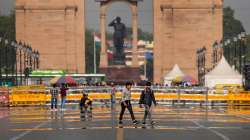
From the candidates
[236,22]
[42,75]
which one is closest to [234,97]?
[42,75]

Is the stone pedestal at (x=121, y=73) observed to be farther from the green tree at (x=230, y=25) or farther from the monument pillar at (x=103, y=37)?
the green tree at (x=230, y=25)

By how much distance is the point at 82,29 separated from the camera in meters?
105

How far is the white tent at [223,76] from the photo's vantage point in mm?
63906

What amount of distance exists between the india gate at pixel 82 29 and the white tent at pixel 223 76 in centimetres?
3858

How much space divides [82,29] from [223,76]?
1695 inches

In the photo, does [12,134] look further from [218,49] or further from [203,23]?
[203,23]

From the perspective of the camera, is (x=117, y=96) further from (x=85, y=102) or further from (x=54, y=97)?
(x=85, y=102)

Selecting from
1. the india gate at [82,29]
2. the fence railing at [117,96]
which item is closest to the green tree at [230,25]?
the india gate at [82,29]

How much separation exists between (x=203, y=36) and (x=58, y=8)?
1824cm

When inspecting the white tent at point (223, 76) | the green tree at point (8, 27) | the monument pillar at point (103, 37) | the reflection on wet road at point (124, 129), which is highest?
the green tree at point (8, 27)

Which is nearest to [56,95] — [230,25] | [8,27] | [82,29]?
[82,29]

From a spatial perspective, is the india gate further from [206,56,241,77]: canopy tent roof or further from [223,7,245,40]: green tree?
[223,7,245,40]: green tree

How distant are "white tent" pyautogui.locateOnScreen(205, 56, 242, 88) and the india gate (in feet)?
127

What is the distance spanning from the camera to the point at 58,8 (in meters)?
105
